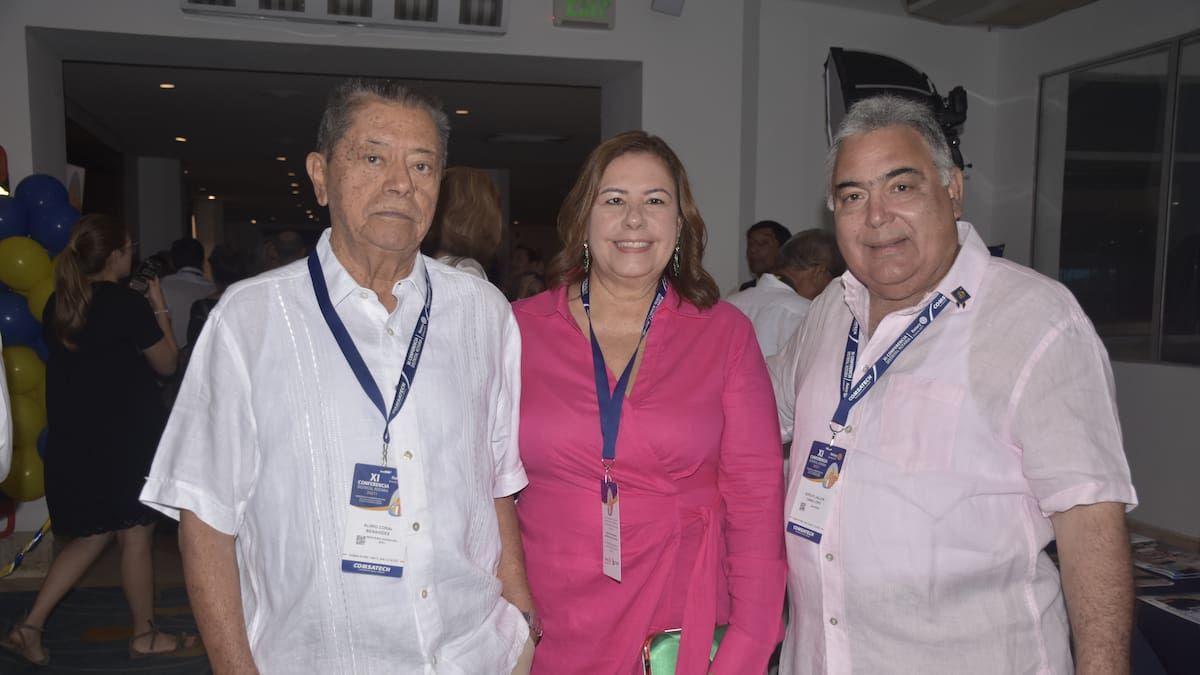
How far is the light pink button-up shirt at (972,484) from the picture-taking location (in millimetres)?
1463

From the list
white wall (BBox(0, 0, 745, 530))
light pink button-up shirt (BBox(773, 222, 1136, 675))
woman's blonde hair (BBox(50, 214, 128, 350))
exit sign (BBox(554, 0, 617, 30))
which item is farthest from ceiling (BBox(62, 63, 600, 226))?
light pink button-up shirt (BBox(773, 222, 1136, 675))

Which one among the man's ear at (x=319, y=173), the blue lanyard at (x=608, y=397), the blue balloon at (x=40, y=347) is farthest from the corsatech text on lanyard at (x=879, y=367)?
the blue balloon at (x=40, y=347)

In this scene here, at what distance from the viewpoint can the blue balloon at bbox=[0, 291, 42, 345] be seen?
15.3 feet

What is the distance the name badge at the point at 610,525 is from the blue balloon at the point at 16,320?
13.5 feet

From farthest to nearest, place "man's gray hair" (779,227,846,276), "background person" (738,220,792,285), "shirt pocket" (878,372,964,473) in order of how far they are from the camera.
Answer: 1. "background person" (738,220,792,285)
2. "man's gray hair" (779,227,846,276)
3. "shirt pocket" (878,372,964,473)

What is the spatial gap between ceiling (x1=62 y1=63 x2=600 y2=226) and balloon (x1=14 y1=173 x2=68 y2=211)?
1620mm

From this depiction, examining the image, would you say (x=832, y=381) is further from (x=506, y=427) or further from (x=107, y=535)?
(x=107, y=535)

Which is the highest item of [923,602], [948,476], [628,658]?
[948,476]

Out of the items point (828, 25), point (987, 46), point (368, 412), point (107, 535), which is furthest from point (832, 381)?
point (987, 46)

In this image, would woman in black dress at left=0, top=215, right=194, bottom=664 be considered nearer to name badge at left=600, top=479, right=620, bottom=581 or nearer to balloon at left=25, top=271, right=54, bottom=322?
balloon at left=25, top=271, right=54, bottom=322

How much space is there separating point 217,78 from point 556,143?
183 inches

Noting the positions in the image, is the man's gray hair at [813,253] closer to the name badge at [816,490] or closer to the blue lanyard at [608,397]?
the blue lanyard at [608,397]

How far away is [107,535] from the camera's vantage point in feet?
12.7

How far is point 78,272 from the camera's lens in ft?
12.2
